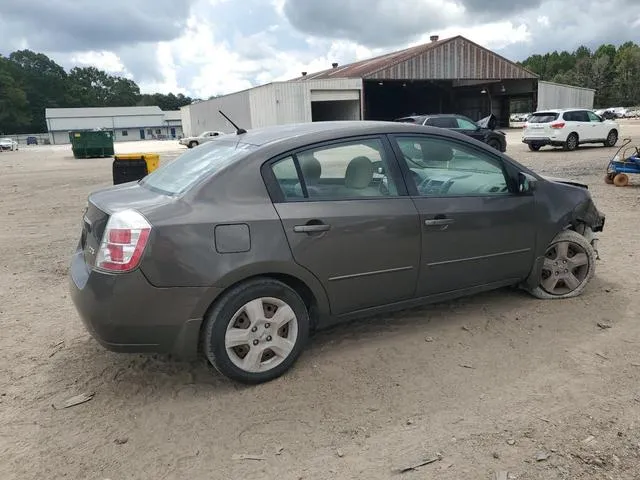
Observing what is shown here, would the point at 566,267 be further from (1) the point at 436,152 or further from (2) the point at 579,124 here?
(2) the point at 579,124

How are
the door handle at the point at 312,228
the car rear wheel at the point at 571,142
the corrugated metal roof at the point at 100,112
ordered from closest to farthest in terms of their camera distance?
the door handle at the point at 312,228 < the car rear wheel at the point at 571,142 < the corrugated metal roof at the point at 100,112

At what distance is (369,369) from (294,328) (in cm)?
60

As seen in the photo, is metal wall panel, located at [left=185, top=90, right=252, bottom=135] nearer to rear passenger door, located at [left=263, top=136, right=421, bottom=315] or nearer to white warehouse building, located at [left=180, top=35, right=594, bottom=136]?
white warehouse building, located at [left=180, top=35, right=594, bottom=136]

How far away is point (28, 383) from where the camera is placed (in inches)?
142

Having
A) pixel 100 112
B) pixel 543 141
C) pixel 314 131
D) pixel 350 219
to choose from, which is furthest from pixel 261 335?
pixel 100 112

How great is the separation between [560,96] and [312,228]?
51711mm

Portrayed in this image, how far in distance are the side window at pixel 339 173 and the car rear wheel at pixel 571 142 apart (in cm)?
2029

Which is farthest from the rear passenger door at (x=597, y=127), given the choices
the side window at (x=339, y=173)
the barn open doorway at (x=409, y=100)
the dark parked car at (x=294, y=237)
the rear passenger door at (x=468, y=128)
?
the barn open doorway at (x=409, y=100)

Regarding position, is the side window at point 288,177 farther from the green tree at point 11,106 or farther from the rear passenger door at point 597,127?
the green tree at point 11,106

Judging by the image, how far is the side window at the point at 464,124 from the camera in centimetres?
2081

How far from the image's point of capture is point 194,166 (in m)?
3.79

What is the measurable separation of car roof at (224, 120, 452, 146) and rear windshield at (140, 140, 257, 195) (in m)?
0.13

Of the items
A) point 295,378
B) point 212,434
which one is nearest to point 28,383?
point 212,434

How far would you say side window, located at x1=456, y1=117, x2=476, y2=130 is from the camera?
2081 centimetres
